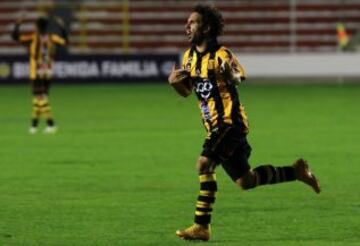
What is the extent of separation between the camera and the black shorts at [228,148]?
375 inches

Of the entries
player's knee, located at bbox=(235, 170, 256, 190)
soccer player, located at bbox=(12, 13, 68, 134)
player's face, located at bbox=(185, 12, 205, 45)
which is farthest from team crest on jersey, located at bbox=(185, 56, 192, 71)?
soccer player, located at bbox=(12, 13, 68, 134)

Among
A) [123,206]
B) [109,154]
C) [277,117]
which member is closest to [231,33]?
[277,117]

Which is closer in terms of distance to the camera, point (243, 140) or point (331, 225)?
point (243, 140)

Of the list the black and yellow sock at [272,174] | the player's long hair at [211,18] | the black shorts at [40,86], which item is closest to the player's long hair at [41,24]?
the black shorts at [40,86]

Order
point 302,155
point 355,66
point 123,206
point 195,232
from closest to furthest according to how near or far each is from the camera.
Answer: point 195,232
point 123,206
point 302,155
point 355,66

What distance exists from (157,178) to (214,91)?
4697 millimetres

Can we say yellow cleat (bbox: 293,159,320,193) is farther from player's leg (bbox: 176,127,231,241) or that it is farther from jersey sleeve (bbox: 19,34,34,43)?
jersey sleeve (bbox: 19,34,34,43)

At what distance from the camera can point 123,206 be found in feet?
38.4

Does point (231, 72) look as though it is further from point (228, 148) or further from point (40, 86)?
point (40, 86)

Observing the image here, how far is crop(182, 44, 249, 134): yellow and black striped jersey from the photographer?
952 cm

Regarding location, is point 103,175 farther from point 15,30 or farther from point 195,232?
point 15,30

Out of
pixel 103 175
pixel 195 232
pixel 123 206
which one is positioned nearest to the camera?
pixel 195 232

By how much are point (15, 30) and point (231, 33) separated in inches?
785

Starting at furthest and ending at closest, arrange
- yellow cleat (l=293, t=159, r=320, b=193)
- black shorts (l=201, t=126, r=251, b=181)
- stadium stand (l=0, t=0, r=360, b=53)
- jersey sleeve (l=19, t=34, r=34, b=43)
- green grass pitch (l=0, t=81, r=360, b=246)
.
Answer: stadium stand (l=0, t=0, r=360, b=53), jersey sleeve (l=19, t=34, r=34, b=43), yellow cleat (l=293, t=159, r=320, b=193), green grass pitch (l=0, t=81, r=360, b=246), black shorts (l=201, t=126, r=251, b=181)
